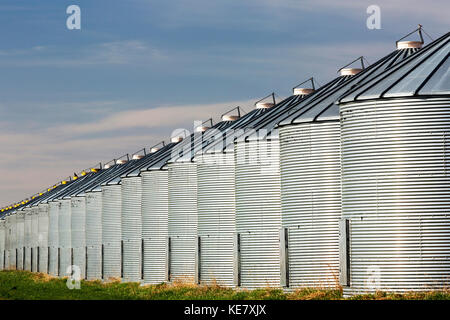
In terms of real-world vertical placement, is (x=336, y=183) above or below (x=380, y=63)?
below

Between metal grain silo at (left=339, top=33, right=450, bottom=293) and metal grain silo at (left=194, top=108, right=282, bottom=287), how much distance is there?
1199cm

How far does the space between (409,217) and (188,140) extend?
101 feet

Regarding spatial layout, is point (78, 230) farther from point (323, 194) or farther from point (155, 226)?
point (323, 194)

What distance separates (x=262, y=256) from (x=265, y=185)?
2.90m

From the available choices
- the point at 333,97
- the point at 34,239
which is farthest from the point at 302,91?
the point at 34,239

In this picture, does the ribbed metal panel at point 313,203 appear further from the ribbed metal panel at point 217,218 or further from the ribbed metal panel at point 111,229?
the ribbed metal panel at point 111,229

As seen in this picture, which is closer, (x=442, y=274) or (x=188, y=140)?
(x=442, y=274)

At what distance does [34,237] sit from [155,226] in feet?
157

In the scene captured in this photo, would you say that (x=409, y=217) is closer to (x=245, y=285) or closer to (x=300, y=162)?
(x=300, y=162)

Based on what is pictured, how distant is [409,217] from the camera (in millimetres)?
29875
